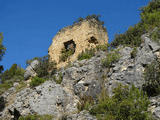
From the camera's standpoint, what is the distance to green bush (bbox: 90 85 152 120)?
368 inches

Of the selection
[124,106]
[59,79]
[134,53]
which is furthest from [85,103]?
[134,53]

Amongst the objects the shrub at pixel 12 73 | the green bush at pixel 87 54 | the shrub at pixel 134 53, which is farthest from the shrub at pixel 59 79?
the shrub at pixel 12 73

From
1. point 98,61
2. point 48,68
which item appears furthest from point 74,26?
point 98,61

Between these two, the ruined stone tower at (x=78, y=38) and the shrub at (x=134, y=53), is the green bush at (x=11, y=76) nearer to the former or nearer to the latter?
the ruined stone tower at (x=78, y=38)

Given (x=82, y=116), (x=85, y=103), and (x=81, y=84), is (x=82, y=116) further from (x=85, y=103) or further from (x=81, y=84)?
(x=81, y=84)

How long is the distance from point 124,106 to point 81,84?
4.07m

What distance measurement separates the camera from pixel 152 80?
35.7 ft

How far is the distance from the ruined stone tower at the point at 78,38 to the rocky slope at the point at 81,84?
10.7 feet

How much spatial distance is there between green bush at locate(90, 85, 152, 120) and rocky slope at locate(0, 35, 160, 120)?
0.63 m

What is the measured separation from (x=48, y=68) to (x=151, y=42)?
27.2ft

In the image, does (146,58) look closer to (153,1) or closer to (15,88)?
(153,1)

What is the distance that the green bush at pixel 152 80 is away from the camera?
35.6ft

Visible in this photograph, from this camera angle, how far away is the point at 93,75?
13734 mm

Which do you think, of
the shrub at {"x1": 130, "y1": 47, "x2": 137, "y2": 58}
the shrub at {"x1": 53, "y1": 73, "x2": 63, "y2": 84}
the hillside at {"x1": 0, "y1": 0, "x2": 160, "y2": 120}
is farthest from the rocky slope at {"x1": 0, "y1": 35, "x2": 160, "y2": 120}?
the shrub at {"x1": 53, "y1": 73, "x2": 63, "y2": 84}
